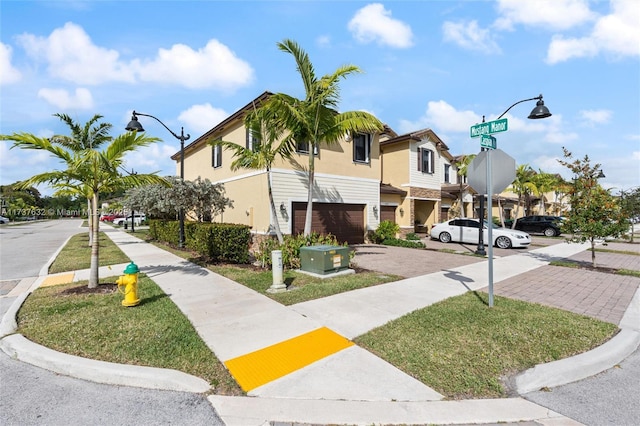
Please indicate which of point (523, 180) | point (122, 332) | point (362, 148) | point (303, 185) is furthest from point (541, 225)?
point (122, 332)

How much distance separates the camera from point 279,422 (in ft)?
9.07

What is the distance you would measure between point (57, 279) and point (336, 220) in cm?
1058

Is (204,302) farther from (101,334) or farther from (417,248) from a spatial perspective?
(417,248)

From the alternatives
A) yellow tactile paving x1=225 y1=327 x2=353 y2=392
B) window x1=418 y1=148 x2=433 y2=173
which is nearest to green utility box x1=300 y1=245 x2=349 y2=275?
yellow tactile paving x1=225 y1=327 x2=353 y2=392

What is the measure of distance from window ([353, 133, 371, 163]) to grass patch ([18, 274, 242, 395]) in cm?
1195

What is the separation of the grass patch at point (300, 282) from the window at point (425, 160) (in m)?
13.0

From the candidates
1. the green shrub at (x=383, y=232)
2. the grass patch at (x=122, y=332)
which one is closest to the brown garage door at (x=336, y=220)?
the green shrub at (x=383, y=232)

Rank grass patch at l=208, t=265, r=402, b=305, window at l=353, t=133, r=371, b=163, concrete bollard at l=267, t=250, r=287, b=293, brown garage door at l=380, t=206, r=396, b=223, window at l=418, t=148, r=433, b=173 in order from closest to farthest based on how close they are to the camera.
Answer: grass patch at l=208, t=265, r=402, b=305
concrete bollard at l=267, t=250, r=287, b=293
window at l=353, t=133, r=371, b=163
brown garage door at l=380, t=206, r=396, b=223
window at l=418, t=148, r=433, b=173

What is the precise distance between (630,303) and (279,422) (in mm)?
7848

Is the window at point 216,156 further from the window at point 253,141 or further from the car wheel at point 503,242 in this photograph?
the car wheel at point 503,242

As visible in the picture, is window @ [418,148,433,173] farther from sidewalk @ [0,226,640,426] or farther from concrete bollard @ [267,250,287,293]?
concrete bollard @ [267,250,287,293]

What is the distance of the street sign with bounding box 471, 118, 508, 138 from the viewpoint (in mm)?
5676

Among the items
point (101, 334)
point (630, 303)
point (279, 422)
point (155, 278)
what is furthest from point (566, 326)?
point (155, 278)

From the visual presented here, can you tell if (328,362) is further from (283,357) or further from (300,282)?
(300,282)
